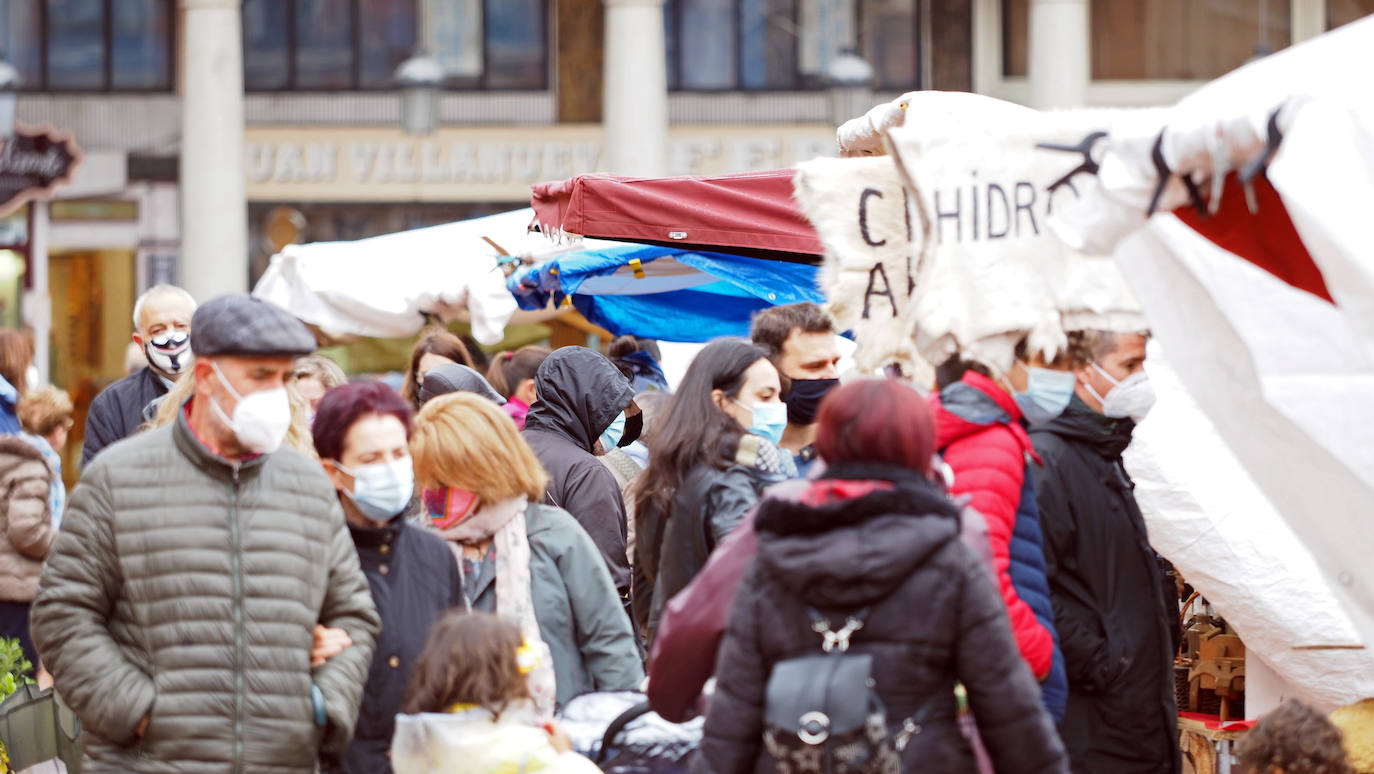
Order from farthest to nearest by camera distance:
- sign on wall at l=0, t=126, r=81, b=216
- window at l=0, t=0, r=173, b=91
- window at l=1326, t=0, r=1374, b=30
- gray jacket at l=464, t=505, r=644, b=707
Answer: window at l=1326, t=0, r=1374, b=30 → window at l=0, t=0, r=173, b=91 → sign on wall at l=0, t=126, r=81, b=216 → gray jacket at l=464, t=505, r=644, b=707

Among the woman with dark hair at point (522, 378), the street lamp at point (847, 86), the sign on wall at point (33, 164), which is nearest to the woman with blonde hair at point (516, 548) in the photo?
the woman with dark hair at point (522, 378)

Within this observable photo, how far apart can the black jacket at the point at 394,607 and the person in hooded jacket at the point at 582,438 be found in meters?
1.51

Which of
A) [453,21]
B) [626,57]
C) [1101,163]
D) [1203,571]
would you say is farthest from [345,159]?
[1101,163]

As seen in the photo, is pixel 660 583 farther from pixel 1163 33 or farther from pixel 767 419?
pixel 1163 33

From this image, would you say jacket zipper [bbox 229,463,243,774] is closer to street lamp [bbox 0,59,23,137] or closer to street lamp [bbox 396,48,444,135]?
street lamp [bbox 396,48,444,135]

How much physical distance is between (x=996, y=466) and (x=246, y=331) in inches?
70.5

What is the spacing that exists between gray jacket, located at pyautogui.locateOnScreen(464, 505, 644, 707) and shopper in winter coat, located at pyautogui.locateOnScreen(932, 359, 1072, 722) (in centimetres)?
106

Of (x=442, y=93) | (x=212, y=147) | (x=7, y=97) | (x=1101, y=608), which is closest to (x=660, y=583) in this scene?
(x=1101, y=608)

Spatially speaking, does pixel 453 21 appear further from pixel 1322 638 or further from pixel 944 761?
pixel 944 761

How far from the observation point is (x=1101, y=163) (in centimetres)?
393

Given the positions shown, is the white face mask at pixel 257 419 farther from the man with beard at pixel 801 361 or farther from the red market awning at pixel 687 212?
the red market awning at pixel 687 212

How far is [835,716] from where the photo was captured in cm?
357

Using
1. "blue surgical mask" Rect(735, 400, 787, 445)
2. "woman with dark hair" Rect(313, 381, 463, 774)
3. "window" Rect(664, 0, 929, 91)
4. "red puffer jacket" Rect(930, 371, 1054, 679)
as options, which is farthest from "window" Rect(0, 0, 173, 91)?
"red puffer jacket" Rect(930, 371, 1054, 679)

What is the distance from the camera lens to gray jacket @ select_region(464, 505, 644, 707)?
502cm
